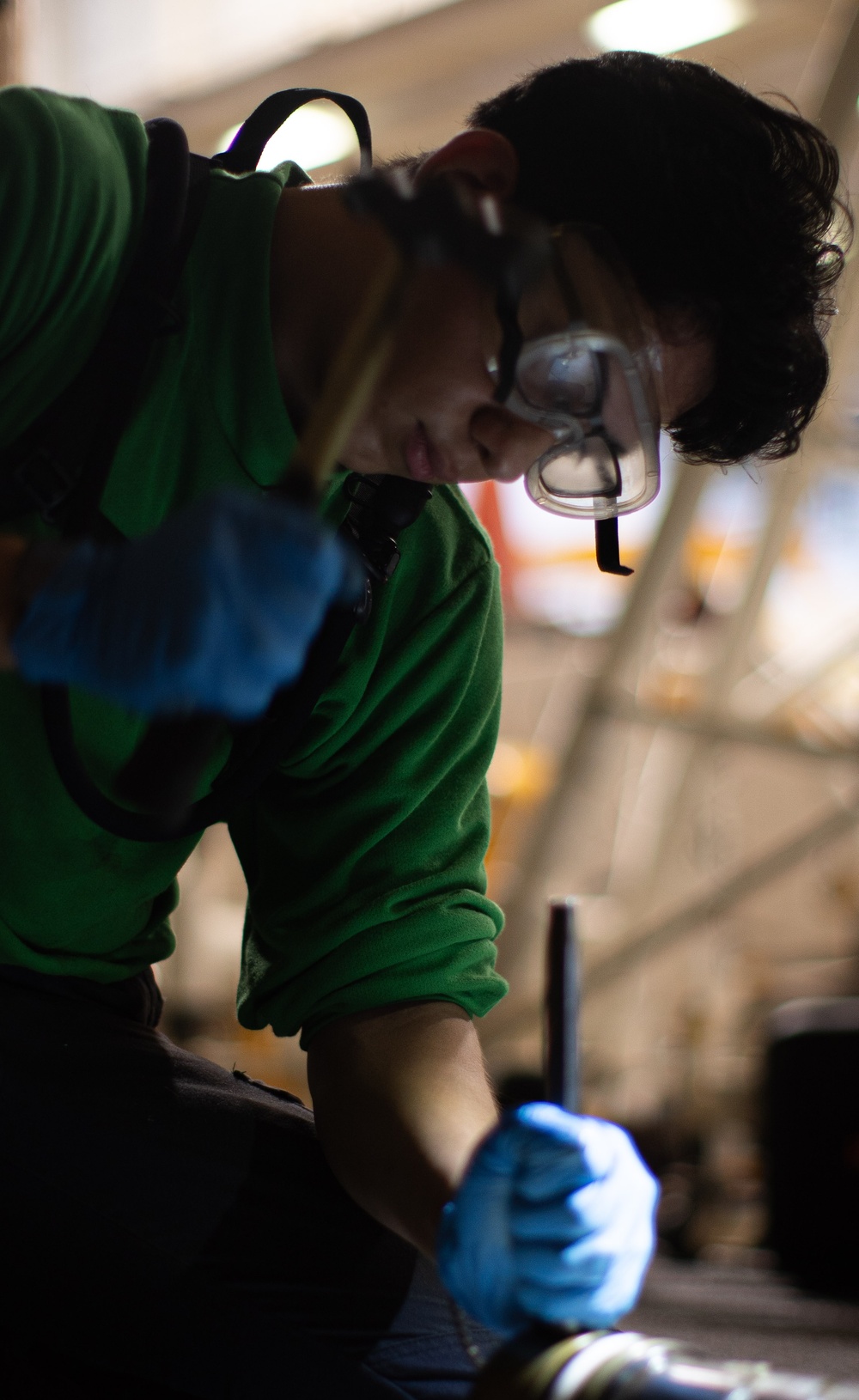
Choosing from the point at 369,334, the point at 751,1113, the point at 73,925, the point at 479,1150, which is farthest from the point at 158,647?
the point at 751,1113

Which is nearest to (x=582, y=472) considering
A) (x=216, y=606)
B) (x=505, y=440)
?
(x=505, y=440)

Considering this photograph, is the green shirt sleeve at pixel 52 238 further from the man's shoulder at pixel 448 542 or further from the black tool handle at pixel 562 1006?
the black tool handle at pixel 562 1006

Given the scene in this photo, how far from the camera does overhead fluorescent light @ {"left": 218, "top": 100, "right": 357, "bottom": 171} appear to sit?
101 inches

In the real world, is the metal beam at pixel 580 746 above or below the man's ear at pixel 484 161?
below

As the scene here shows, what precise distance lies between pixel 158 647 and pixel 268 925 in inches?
21.2

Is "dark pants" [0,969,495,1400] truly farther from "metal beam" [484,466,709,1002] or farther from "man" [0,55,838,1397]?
"metal beam" [484,466,709,1002]

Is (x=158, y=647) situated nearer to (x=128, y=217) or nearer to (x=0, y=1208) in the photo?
(x=128, y=217)

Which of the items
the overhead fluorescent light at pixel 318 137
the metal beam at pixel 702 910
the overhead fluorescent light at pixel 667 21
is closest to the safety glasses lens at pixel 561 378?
the metal beam at pixel 702 910

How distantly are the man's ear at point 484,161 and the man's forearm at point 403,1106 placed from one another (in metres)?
0.62

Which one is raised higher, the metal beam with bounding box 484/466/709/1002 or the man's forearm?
the man's forearm

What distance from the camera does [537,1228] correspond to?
2.14 ft

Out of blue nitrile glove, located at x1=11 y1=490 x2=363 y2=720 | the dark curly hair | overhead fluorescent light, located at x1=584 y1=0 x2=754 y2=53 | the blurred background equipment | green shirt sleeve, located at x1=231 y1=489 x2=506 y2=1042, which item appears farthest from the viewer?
overhead fluorescent light, located at x1=584 y1=0 x2=754 y2=53

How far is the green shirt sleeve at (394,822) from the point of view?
3.08 feet

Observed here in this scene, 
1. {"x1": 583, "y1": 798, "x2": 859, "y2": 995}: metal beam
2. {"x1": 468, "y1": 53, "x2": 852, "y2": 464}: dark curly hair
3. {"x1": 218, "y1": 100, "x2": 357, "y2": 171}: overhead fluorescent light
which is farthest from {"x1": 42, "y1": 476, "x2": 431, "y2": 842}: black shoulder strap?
{"x1": 218, "y1": 100, "x2": 357, "y2": 171}: overhead fluorescent light
